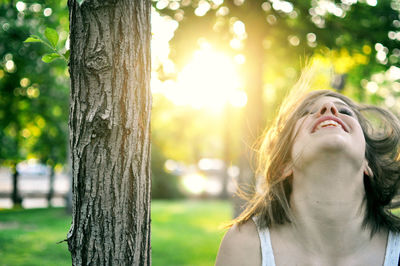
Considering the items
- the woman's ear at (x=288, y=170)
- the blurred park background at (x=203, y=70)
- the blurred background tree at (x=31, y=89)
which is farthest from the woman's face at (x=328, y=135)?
the blurred background tree at (x=31, y=89)

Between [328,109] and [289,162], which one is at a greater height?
[328,109]

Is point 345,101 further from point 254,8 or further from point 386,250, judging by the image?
point 254,8

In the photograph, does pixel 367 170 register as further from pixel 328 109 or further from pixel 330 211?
pixel 328 109

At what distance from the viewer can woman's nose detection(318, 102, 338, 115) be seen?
2326mm

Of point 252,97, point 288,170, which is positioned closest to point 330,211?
point 288,170

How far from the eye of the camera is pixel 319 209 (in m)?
2.33

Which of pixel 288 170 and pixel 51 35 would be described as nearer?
pixel 51 35

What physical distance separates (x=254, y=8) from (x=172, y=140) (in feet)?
75.4

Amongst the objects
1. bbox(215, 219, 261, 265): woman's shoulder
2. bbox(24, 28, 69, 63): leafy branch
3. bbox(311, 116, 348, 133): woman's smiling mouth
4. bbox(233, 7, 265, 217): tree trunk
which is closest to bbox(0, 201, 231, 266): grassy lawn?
bbox(233, 7, 265, 217): tree trunk

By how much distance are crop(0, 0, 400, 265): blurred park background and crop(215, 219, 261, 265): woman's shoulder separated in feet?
4.00

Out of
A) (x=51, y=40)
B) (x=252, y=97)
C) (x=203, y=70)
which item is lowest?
(x=51, y=40)

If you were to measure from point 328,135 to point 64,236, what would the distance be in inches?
297

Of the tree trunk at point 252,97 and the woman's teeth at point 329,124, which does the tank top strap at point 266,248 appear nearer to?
the woman's teeth at point 329,124

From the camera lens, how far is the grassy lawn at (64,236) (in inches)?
268
